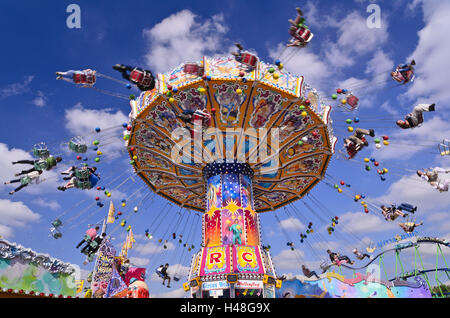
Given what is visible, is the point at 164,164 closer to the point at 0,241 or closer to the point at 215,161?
the point at 215,161

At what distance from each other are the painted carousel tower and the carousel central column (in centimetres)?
4

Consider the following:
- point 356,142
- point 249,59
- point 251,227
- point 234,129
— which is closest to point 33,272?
point 251,227

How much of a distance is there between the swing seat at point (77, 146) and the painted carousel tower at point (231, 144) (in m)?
2.01

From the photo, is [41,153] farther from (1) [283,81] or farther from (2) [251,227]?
(1) [283,81]

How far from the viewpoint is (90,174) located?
12469 mm

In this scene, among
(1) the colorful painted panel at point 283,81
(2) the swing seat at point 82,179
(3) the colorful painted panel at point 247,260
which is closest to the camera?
(2) the swing seat at point 82,179

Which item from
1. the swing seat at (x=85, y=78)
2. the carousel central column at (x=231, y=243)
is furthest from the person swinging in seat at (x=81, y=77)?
the carousel central column at (x=231, y=243)

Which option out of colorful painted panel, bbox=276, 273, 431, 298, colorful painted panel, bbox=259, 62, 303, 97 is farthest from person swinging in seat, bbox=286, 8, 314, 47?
colorful painted panel, bbox=276, 273, 431, 298

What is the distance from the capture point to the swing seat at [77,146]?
1213 cm

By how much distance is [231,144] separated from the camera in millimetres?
15742

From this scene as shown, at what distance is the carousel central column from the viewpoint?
40.8 ft

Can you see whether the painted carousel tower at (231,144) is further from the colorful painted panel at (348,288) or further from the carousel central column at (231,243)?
the colorful painted panel at (348,288)
